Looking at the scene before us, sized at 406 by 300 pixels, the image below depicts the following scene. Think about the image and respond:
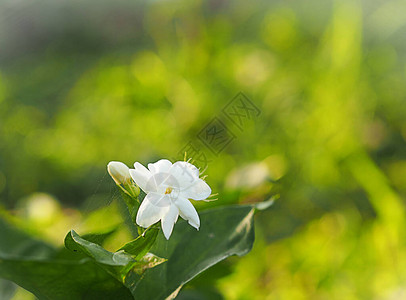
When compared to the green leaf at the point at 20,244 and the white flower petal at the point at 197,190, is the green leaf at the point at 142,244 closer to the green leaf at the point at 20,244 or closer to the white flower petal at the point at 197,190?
the white flower petal at the point at 197,190

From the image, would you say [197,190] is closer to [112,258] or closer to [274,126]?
[112,258]

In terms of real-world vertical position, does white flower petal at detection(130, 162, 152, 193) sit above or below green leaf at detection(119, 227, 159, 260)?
above

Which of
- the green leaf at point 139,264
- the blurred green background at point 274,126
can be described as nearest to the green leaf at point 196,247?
the green leaf at point 139,264

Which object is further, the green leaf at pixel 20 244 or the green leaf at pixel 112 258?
the green leaf at pixel 20 244

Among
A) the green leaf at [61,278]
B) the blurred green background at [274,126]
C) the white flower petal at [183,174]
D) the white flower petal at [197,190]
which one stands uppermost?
the white flower petal at [183,174]

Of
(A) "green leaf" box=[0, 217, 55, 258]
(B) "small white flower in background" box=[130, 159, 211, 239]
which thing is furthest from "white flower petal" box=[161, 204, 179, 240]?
(A) "green leaf" box=[0, 217, 55, 258]

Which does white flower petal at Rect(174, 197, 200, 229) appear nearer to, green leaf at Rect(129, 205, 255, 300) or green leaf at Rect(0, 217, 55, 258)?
green leaf at Rect(129, 205, 255, 300)

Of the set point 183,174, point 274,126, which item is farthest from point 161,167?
point 274,126
